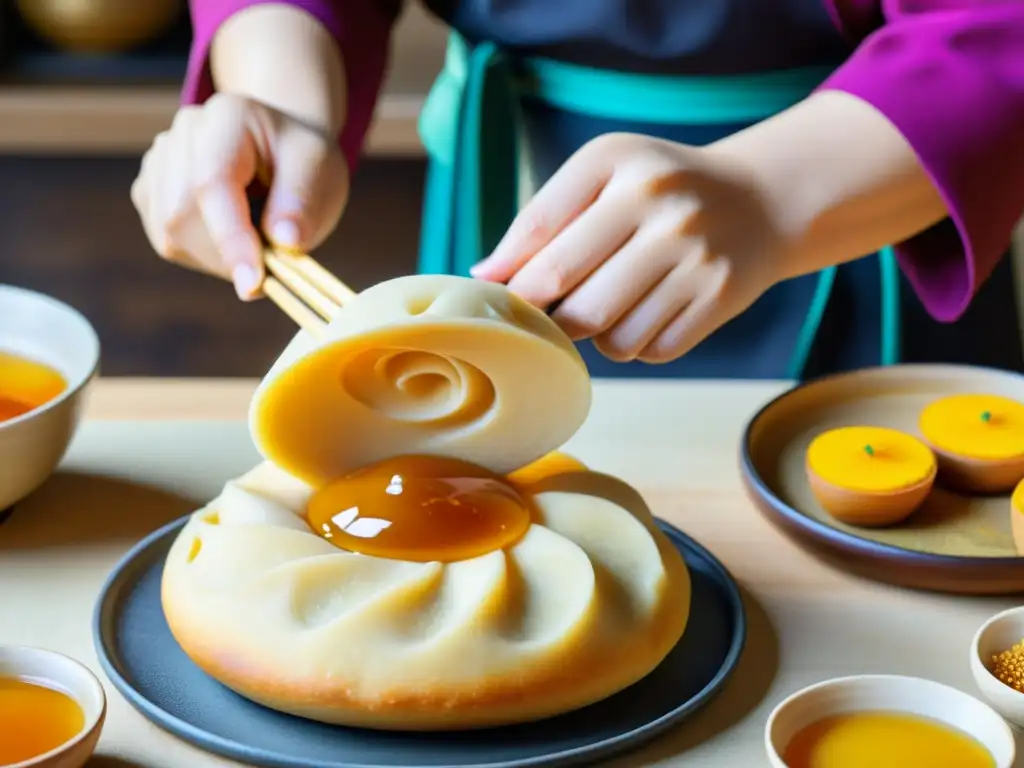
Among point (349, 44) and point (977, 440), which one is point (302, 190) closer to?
point (349, 44)

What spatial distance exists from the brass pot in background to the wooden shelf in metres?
0.10

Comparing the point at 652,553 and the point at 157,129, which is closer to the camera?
the point at 652,553

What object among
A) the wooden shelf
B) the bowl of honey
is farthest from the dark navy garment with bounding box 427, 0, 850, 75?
the wooden shelf

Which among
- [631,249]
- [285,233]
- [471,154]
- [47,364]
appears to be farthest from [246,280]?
[471,154]

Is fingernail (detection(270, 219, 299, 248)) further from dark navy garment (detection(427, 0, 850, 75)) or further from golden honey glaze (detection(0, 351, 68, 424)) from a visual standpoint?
dark navy garment (detection(427, 0, 850, 75))

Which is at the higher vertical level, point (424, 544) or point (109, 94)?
point (424, 544)

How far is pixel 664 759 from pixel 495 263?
34 cm

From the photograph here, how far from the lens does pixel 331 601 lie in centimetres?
76

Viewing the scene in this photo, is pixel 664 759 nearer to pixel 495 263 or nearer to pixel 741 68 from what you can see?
pixel 495 263

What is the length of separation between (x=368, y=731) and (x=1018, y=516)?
1.45ft

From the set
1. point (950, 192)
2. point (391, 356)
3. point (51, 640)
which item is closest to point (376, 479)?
point (391, 356)

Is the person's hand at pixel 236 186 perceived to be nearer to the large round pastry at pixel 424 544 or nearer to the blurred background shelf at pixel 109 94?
the large round pastry at pixel 424 544

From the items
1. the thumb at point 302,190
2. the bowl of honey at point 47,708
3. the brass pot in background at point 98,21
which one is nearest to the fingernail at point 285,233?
the thumb at point 302,190

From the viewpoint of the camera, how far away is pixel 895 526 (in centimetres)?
96
